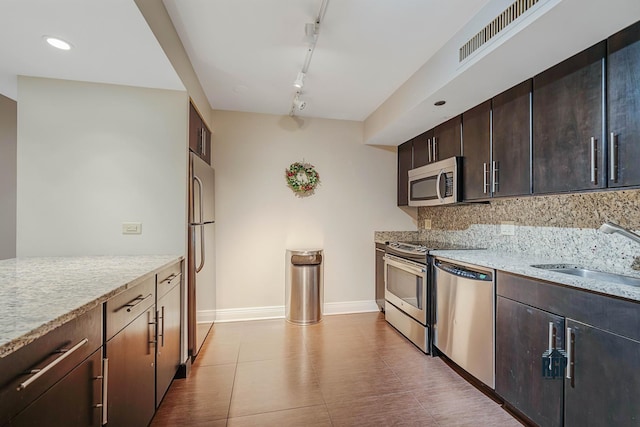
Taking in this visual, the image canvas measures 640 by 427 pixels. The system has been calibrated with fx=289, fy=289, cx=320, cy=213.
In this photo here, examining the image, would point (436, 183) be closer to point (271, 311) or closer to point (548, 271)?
point (548, 271)

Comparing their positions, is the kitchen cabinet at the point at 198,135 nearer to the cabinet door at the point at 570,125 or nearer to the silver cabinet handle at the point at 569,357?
the cabinet door at the point at 570,125

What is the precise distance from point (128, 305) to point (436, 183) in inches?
108

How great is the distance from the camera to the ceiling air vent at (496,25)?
145 centimetres

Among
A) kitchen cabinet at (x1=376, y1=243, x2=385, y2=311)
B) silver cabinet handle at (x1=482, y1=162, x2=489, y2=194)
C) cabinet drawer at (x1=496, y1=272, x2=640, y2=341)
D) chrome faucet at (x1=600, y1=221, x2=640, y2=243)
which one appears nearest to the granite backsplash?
chrome faucet at (x1=600, y1=221, x2=640, y2=243)

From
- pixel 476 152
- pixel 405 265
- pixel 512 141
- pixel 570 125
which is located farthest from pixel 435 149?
pixel 570 125

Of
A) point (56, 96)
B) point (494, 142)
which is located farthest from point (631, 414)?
point (56, 96)

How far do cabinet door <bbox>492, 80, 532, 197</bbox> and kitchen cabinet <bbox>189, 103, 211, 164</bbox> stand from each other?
8.19 ft

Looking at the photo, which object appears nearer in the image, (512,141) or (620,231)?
(620,231)

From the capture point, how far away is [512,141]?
213cm

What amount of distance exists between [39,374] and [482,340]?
2.35m

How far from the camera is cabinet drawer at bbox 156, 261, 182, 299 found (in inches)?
73.4

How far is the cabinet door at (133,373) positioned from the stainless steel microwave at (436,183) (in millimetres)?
2603

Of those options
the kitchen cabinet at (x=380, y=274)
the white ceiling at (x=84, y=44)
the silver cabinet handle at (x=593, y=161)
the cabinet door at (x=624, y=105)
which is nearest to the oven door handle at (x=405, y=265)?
the kitchen cabinet at (x=380, y=274)

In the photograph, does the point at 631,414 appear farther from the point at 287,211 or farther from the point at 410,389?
the point at 287,211
